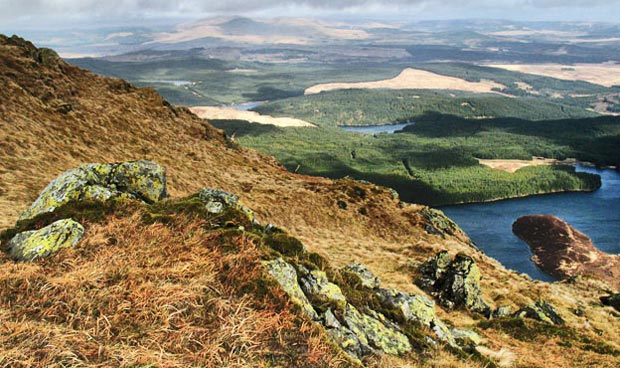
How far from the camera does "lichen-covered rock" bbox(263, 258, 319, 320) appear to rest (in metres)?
11.9

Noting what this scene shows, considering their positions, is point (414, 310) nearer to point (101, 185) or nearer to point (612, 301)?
point (101, 185)

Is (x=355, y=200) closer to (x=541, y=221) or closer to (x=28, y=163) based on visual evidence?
(x=28, y=163)

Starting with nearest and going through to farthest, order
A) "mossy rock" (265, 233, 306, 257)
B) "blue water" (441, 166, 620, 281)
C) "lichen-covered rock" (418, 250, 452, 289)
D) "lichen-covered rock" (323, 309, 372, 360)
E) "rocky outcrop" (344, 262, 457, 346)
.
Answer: "lichen-covered rock" (323, 309, 372, 360), "mossy rock" (265, 233, 306, 257), "rocky outcrop" (344, 262, 457, 346), "lichen-covered rock" (418, 250, 452, 289), "blue water" (441, 166, 620, 281)

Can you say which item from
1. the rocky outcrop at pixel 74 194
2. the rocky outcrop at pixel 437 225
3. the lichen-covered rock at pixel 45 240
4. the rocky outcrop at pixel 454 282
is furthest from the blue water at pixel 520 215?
the lichen-covered rock at pixel 45 240

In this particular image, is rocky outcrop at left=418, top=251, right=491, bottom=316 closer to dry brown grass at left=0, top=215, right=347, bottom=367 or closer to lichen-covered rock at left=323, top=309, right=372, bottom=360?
lichen-covered rock at left=323, top=309, right=372, bottom=360

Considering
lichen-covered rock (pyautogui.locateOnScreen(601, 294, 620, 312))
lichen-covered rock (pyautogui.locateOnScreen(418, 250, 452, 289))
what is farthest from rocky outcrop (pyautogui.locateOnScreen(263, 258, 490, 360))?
lichen-covered rock (pyautogui.locateOnScreen(601, 294, 620, 312))

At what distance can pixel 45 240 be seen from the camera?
12484 millimetres

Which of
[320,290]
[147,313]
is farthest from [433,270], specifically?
[147,313]

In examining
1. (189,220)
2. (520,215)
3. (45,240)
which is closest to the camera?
(45,240)

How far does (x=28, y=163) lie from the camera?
33469mm

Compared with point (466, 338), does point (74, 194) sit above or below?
above

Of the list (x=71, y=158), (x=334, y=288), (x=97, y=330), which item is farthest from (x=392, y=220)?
(x=97, y=330)

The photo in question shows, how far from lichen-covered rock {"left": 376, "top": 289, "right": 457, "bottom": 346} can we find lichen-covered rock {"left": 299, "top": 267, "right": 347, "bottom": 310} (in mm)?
3579

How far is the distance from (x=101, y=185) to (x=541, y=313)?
98.6 feet
